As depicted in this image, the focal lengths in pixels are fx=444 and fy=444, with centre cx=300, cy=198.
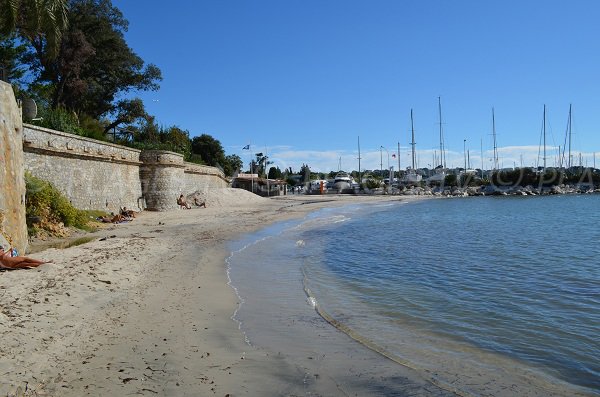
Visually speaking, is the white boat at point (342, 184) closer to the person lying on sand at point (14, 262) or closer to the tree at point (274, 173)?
the tree at point (274, 173)

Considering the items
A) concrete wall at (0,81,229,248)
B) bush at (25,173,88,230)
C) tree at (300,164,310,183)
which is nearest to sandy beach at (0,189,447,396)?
concrete wall at (0,81,229,248)

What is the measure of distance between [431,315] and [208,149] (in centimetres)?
6165

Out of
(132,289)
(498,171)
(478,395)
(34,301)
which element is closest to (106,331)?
(34,301)

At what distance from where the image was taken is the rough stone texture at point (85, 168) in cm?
1723

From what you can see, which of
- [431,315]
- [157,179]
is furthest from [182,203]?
[431,315]

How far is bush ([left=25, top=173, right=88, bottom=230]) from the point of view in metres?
14.6

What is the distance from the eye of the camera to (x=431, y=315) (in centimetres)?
815

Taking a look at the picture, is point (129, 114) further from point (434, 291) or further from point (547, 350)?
point (547, 350)

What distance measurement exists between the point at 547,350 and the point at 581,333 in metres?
1.18

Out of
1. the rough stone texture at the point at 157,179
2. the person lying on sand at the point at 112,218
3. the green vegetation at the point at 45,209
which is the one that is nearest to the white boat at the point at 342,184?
the rough stone texture at the point at 157,179

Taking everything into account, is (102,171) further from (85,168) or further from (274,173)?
(274,173)

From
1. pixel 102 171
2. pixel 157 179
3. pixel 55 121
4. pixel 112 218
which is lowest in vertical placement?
pixel 112 218

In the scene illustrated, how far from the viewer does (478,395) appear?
488 cm

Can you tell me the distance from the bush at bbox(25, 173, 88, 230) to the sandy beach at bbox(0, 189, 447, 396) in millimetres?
4420
